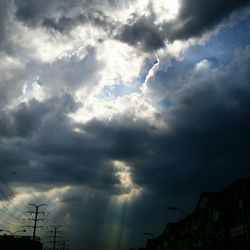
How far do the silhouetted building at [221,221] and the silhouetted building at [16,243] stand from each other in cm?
6793

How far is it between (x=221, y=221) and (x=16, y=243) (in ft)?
286

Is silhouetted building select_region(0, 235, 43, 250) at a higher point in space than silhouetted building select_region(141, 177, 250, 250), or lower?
higher

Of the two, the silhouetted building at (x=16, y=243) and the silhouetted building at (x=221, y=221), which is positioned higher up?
the silhouetted building at (x=16, y=243)

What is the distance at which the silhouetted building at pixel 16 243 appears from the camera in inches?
4350

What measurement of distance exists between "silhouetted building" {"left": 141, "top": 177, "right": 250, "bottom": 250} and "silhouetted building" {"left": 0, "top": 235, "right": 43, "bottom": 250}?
6793 centimetres

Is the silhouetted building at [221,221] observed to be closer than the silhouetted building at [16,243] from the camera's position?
Yes

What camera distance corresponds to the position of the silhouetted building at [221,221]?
35.7 m

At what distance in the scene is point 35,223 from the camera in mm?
102500

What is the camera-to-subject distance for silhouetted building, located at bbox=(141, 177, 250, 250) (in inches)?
1405

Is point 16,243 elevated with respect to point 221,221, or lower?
elevated

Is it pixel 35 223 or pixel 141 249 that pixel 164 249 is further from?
pixel 141 249

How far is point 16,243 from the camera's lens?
11338 centimetres

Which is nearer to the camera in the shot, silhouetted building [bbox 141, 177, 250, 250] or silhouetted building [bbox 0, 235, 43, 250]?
silhouetted building [bbox 141, 177, 250, 250]

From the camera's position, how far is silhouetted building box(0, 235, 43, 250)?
110500 mm
